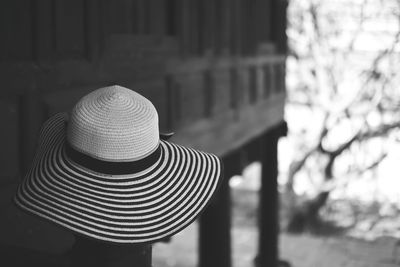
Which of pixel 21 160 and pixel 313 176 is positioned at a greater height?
pixel 21 160

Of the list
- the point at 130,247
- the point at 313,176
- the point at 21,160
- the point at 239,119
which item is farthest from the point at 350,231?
the point at 130,247

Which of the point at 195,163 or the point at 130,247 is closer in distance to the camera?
the point at 130,247

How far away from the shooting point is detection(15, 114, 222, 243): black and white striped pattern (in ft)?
3.92

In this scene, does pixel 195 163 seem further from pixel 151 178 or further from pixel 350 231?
pixel 350 231

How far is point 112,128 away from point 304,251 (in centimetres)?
904

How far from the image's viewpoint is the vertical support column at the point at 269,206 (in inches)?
336

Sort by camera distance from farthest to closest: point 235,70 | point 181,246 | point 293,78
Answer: point 293,78, point 181,246, point 235,70

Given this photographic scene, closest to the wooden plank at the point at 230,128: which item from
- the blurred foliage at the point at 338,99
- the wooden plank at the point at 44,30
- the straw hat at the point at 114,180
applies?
the wooden plank at the point at 44,30

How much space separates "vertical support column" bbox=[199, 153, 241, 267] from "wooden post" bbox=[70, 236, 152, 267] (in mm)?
4448

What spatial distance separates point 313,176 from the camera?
40.8 feet

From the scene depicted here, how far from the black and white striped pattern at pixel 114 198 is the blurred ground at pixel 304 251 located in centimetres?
757

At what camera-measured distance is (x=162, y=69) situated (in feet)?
11.9

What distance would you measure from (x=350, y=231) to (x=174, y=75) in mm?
8569

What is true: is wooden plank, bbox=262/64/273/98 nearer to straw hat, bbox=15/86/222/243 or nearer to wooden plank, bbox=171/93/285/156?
wooden plank, bbox=171/93/285/156
